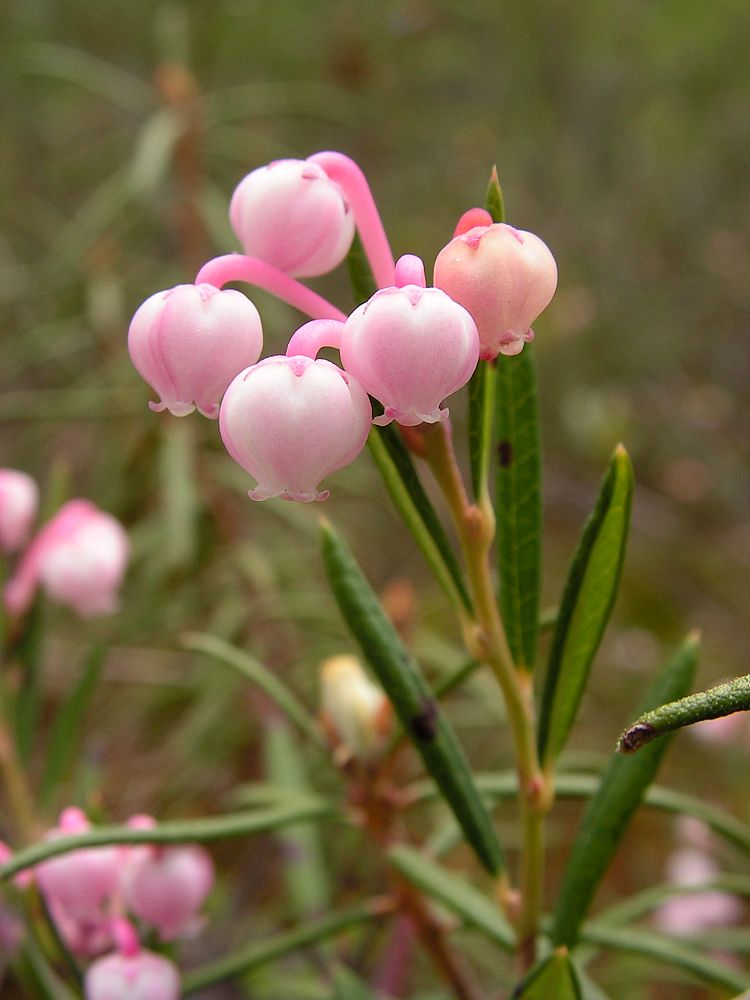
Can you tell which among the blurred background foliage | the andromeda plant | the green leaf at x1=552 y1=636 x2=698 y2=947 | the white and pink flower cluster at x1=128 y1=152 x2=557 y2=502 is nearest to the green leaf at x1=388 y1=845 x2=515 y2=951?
the andromeda plant

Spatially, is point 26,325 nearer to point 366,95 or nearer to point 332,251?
point 332,251

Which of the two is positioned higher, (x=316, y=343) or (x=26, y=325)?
(x=26, y=325)

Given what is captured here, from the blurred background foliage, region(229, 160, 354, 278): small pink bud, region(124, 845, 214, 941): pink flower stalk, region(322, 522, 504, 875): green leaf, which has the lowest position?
region(124, 845, 214, 941): pink flower stalk

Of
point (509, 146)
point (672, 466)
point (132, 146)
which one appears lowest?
point (672, 466)

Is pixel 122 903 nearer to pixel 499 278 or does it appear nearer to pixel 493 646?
pixel 493 646

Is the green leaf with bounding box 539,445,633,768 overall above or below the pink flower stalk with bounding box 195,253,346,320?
below

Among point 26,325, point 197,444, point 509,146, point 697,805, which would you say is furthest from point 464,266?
point 509,146

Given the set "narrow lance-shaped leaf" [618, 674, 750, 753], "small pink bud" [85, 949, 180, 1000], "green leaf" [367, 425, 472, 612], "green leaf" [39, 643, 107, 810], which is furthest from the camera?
"green leaf" [39, 643, 107, 810]

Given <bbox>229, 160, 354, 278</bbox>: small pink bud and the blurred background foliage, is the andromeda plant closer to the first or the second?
<bbox>229, 160, 354, 278</bbox>: small pink bud
